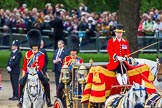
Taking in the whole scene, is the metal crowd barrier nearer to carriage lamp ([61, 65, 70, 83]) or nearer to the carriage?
the carriage

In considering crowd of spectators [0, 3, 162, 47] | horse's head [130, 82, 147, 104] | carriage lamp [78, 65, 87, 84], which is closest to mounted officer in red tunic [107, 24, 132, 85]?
carriage lamp [78, 65, 87, 84]

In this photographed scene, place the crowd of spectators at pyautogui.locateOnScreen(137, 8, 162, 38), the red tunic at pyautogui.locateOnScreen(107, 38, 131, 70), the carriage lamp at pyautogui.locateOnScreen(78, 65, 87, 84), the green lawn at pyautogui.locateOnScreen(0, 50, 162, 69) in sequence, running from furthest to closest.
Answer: the crowd of spectators at pyautogui.locateOnScreen(137, 8, 162, 38), the green lawn at pyautogui.locateOnScreen(0, 50, 162, 69), the carriage lamp at pyautogui.locateOnScreen(78, 65, 87, 84), the red tunic at pyautogui.locateOnScreen(107, 38, 131, 70)

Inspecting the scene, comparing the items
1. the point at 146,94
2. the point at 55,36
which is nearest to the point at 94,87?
the point at 146,94

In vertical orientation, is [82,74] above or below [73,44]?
below

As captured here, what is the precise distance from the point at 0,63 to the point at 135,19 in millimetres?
6033

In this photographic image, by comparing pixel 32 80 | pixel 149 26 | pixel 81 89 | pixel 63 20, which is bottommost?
pixel 81 89

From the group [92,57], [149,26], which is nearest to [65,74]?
[92,57]

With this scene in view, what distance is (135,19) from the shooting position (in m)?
30.6

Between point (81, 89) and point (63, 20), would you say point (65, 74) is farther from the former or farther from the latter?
point (63, 20)

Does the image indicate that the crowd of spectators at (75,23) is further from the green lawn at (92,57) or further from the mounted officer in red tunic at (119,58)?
the mounted officer in red tunic at (119,58)

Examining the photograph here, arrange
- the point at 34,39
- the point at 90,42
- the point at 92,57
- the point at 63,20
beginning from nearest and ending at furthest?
1. the point at 34,39
2. the point at 92,57
3. the point at 90,42
4. the point at 63,20

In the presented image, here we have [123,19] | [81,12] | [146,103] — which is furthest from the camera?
[81,12]

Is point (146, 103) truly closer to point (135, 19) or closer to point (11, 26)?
point (135, 19)

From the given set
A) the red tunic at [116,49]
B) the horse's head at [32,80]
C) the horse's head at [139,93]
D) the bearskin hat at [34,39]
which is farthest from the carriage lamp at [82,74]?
the horse's head at [139,93]
